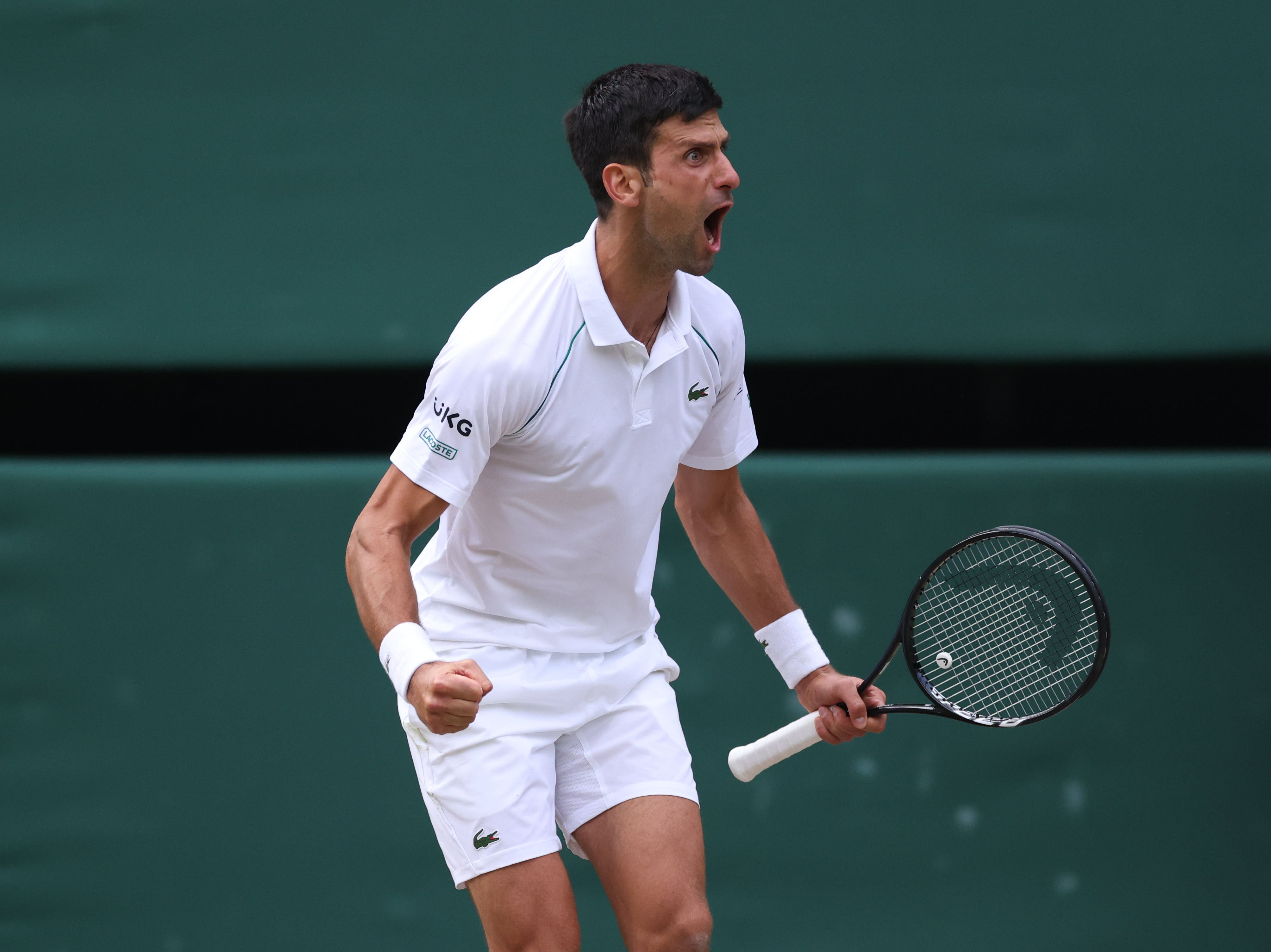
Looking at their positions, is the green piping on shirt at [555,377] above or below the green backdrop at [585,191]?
below

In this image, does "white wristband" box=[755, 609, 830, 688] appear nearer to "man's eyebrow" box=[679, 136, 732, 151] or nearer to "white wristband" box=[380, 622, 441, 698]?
"white wristband" box=[380, 622, 441, 698]

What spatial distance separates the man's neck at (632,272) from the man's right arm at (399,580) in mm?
379

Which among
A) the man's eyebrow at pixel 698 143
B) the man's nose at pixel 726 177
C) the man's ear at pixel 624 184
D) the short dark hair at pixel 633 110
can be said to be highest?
the short dark hair at pixel 633 110

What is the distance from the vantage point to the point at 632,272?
2041 mm

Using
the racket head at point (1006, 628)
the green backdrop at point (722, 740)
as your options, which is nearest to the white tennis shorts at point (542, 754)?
the racket head at point (1006, 628)

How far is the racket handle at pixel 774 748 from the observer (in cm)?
208

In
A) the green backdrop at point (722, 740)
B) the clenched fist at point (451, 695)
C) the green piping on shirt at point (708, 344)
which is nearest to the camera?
the clenched fist at point (451, 695)

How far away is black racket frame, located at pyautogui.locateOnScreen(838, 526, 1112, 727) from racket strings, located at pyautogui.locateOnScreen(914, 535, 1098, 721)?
0.04m

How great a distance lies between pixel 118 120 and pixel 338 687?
1268mm

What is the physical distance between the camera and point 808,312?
3000mm

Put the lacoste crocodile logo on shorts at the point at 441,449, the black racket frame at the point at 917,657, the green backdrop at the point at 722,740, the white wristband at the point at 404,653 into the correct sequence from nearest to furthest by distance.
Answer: the white wristband at the point at 404,653, the lacoste crocodile logo on shorts at the point at 441,449, the black racket frame at the point at 917,657, the green backdrop at the point at 722,740

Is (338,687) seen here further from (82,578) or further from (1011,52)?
(1011,52)

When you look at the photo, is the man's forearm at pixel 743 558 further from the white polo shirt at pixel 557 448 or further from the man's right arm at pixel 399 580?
the man's right arm at pixel 399 580

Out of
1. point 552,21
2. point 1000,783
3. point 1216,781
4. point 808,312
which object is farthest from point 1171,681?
point 552,21
